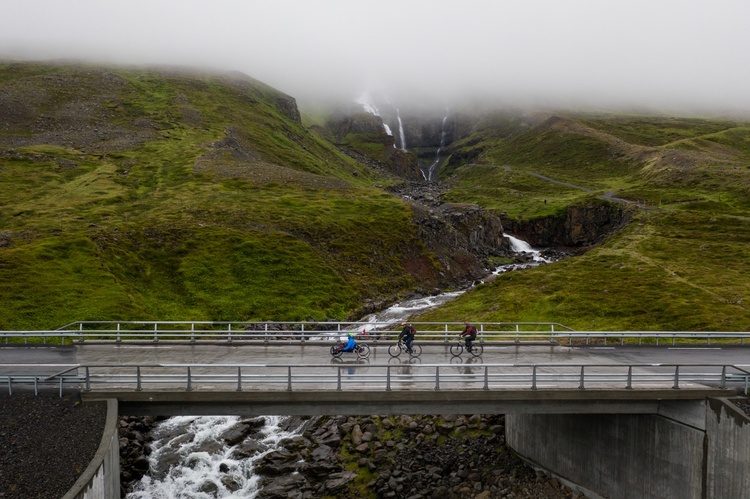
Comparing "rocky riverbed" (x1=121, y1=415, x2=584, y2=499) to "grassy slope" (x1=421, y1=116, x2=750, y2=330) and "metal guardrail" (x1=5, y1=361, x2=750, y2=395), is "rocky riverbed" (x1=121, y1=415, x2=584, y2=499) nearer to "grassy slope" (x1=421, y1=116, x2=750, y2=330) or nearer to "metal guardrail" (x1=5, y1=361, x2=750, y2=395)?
"metal guardrail" (x1=5, y1=361, x2=750, y2=395)

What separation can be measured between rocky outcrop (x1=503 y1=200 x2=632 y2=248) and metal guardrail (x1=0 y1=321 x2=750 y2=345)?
72273 millimetres

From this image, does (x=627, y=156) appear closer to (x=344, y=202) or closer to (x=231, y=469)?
(x=344, y=202)

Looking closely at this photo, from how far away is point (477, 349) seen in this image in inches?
1265

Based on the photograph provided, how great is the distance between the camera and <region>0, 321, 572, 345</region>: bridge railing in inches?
1307

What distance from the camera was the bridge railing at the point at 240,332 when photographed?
3319 cm

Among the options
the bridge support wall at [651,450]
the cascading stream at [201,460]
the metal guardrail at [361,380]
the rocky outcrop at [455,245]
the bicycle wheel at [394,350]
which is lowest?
the cascading stream at [201,460]

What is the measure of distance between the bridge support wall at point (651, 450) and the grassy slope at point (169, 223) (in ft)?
115

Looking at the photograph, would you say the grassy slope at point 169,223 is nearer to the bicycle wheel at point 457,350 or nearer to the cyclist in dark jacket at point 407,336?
the cyclist in dark jacket at point 407,336

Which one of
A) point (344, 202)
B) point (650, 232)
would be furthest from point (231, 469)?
point (650, 232)

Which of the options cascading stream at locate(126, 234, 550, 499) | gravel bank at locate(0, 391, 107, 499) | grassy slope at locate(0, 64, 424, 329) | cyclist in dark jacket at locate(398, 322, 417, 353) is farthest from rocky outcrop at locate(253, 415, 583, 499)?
grassy slope at locate(0, 64, 424, 329)

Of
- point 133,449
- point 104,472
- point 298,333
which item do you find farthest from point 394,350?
point 104,472

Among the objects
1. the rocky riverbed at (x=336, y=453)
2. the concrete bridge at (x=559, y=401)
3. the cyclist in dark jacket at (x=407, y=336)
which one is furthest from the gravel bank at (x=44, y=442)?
the cyclist in dark jacket at (x=407, y=336)

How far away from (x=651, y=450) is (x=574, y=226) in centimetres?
10373

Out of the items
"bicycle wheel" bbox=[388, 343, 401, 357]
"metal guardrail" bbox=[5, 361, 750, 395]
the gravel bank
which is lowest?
the gravel bank
